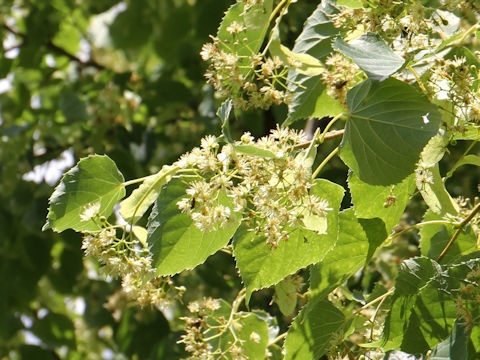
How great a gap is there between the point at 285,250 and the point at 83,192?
457mm

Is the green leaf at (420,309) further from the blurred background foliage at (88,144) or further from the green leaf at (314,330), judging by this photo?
the blurred background foliage at (88,144)

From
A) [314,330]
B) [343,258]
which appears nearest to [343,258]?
[343,258]

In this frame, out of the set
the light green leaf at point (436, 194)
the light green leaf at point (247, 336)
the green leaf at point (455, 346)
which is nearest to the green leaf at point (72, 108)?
the light green leaf at point (247, 336)

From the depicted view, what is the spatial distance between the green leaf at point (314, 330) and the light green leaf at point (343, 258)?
0.15 feet

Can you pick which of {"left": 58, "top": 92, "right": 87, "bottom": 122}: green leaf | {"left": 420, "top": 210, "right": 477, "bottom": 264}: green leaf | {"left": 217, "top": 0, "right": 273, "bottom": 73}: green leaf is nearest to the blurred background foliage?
{"left": 58, "top": 92, "right": 87, "bottom": 122}: green leaf

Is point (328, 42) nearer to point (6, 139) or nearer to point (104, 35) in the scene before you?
point (6, 139)

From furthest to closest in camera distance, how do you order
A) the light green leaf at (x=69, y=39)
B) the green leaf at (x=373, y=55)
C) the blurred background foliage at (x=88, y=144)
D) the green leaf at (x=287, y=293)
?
the light green leaf at (x=69, y=39) < the blurred background foliage at (x=88, y=144) < the green leaf at (x=287, y=293) < the green leaf at (x=373, y=55)

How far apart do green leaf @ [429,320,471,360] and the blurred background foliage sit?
5.44 ft

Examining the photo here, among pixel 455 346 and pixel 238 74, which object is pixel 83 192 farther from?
pixel 455 346

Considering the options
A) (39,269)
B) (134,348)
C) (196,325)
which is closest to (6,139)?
(39,269)

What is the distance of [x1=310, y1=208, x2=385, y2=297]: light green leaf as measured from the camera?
1.55 metres

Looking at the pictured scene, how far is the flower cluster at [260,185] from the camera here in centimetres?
127

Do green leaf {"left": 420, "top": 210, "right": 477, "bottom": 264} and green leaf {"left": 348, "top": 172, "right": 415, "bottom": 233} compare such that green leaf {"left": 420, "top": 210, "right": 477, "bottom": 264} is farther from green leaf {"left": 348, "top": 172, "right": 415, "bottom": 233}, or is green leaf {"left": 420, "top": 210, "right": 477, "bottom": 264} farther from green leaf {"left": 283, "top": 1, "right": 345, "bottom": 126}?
green leaf {"left": 283, "top": 1, "right": 345, "bottom": 126}

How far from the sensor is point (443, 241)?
175 cm
